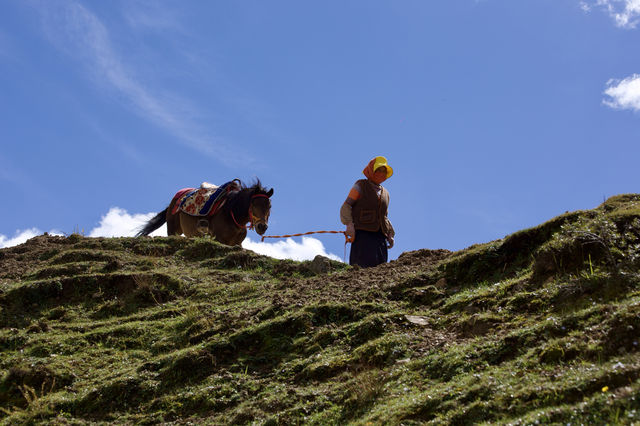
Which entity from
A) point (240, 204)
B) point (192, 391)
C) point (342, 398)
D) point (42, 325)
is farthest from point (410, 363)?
point (240, 204)

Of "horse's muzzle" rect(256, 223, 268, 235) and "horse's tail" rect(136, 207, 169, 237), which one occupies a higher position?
"horse's tail" rect(136, 207, 169, 237)

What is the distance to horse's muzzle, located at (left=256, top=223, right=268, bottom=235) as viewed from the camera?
1329 centimetres

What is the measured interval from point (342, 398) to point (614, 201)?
427 cm

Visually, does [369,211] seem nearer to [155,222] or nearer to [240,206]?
[240,206]

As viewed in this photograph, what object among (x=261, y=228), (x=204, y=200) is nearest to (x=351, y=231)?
(x=261, y=228)

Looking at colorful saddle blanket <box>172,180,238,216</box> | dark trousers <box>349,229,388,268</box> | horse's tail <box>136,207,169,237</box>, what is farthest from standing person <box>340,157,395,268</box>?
horse's tail <box>136,207,169,237</box>

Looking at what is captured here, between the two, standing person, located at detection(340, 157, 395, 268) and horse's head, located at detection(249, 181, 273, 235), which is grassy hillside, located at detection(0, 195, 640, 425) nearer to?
standing person, located at detection(340, 157, 395, 268)

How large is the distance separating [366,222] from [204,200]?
189 inches

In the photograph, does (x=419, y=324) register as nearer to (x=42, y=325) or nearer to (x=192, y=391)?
(x=192, y=391)

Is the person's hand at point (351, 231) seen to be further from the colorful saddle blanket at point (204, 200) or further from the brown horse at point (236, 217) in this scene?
the colorful saddle blanket at point (204, 200)

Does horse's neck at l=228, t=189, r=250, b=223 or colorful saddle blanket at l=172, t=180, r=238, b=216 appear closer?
horse's neck at l=228, t=189, r=250, b=223

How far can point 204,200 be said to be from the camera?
13711mm

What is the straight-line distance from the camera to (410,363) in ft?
15.6

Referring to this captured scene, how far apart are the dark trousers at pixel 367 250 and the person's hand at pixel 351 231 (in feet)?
0.19
